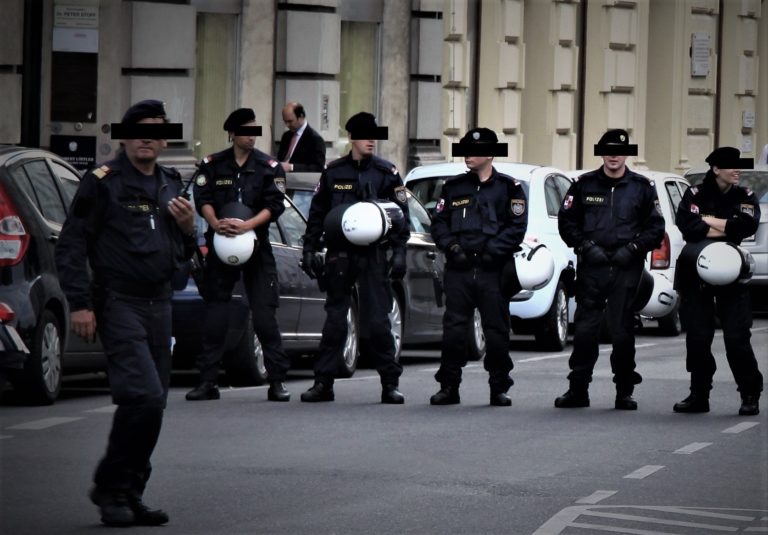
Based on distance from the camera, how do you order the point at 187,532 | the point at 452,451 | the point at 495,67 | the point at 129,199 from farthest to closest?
the point at 495,67, the point at 452,451, the point at 129,199, the point at 187,532

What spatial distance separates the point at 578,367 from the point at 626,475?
3698 millimetres

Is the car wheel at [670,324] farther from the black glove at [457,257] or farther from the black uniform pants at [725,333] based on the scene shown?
the black glove at [457,257]

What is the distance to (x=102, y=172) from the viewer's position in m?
9.09

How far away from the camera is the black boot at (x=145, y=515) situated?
343 inches

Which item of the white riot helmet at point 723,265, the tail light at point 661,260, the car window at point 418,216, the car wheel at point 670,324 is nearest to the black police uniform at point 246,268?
the white riot helmet at point 723,265

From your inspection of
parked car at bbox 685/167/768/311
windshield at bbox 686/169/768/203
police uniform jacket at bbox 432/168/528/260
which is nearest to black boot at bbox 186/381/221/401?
police uniform jacket at bbox 432/168/528/260

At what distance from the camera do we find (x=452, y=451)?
37.2 ft

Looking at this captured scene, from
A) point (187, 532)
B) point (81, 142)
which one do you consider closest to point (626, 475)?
point (187, 532)

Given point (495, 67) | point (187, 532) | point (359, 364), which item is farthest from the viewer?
point (495, 67)

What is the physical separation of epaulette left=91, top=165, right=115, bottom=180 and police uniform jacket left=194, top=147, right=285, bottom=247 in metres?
4.83

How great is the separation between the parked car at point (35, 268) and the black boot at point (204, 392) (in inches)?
31.0

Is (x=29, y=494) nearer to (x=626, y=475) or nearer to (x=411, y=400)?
(x=626, y=475)

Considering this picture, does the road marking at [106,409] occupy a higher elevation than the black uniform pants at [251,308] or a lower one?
lower

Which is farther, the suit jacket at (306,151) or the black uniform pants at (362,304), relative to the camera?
the suit jacket at (306,151)
